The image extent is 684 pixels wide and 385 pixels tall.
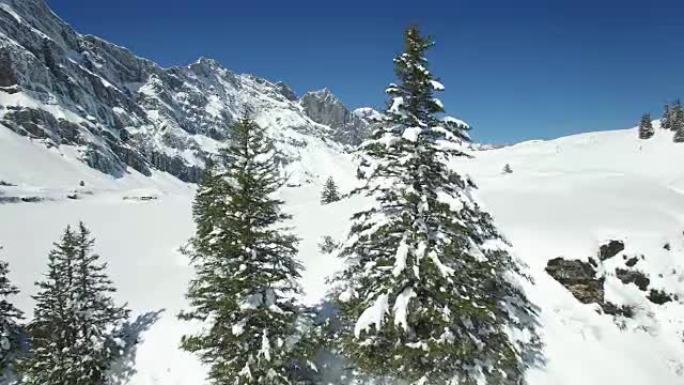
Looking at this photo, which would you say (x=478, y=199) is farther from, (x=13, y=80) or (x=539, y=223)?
(x=13, y=80)

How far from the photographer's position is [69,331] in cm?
2038

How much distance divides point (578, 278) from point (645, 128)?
8675cm

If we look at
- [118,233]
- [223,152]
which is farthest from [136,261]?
[223,152]

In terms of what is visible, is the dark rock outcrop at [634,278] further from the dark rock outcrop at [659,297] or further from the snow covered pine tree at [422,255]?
the snow covered pine tree at [422,255]

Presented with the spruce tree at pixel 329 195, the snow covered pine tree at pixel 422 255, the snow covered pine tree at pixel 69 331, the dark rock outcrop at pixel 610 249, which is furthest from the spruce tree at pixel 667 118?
the snow covered pine tree at pixel 69 331

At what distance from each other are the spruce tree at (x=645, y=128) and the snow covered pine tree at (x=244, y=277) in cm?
9741

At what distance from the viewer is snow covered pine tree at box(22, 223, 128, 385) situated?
18875mm

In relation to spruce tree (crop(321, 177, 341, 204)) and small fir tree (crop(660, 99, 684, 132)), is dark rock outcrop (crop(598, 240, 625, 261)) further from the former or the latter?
small fir tree (crop(660, 99, 684, 132))

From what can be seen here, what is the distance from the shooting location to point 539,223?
92.1 ft

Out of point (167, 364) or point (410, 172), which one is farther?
point (167, 364)

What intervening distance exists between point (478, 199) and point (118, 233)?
150ft

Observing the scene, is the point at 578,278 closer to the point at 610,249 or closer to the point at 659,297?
the point at 610,249

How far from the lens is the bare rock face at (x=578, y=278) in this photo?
70.8ft

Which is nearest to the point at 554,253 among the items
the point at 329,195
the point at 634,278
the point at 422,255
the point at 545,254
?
the point at 545,254
